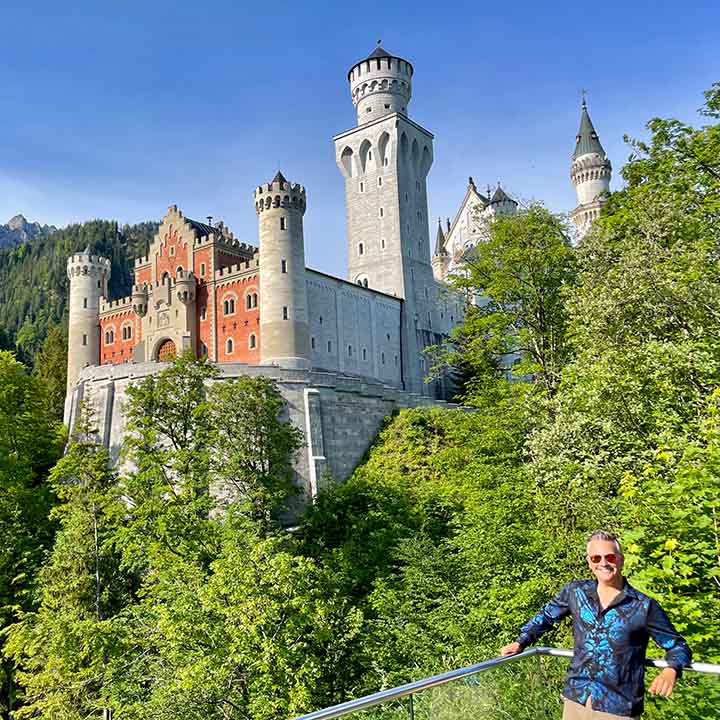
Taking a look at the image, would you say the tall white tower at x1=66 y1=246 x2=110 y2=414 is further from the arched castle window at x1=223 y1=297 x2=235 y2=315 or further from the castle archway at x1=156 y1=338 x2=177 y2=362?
the arched castle window at x1=223 y1=297 x2=235 y2=315

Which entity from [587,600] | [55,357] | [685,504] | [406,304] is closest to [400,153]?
[406,304]

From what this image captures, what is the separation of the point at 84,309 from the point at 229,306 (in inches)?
578

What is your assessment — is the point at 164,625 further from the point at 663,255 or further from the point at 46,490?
the point at 46,490

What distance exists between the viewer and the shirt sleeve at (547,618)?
4.64 meters

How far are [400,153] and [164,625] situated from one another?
45.0m

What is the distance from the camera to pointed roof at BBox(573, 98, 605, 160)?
69.3m

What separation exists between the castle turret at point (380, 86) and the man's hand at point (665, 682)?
181 feet

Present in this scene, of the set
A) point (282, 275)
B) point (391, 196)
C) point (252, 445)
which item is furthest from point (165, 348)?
point (391, 196)

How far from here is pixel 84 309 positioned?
5062 centimetres

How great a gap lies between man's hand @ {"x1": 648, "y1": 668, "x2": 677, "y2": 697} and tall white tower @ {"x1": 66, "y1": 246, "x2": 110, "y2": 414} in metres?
49.5

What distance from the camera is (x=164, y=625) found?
54.2 feet

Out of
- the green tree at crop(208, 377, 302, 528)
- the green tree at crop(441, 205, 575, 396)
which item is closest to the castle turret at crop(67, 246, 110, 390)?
the green tree at crop(208, 377, 302, 528)

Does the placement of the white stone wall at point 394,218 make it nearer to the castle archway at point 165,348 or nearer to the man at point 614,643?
the castle archway at point 165,348

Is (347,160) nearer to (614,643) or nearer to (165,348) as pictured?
(165,348)
